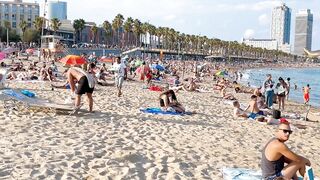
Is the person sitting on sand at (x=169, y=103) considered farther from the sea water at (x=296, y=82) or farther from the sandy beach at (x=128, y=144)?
the sea water at (x=296, y=82)

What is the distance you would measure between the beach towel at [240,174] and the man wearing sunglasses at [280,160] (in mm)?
774

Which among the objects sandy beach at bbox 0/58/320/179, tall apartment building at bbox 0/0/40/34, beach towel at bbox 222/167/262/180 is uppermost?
tall apartment building at bbox 0/0/40/34

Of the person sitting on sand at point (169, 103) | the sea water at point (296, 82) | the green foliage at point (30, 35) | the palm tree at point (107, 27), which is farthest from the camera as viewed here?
the palm tree at point (107, 27)

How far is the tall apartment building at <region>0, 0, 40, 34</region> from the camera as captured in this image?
108812mm

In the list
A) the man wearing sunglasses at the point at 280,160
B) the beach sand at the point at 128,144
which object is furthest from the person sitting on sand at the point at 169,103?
the man wearing sunglasses at the point at 280,160

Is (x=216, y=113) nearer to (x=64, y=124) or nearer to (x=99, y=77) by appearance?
(x=64, y=124)

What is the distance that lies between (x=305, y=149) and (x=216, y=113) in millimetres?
4643

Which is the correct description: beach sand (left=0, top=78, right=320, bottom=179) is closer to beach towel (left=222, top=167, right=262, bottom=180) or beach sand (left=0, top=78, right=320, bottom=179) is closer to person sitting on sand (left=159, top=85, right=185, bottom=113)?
beach towel (left=222, top=167, right=262, bottom=180)

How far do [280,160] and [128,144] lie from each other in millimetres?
3150

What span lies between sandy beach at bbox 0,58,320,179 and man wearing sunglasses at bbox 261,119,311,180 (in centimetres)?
111

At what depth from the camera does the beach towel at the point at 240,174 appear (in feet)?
20.1

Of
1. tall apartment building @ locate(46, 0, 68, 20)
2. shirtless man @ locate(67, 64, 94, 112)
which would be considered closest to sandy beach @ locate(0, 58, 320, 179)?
shirtless man @ locate(67, 64, 94, 112)

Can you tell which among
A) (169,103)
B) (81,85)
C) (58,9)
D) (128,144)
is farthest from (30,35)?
(58,9)

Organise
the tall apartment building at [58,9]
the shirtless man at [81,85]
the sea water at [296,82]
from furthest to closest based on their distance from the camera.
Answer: the tall apartment building at [58,9] < the sea water at [296,82] < the shirtless man at [81,85]
